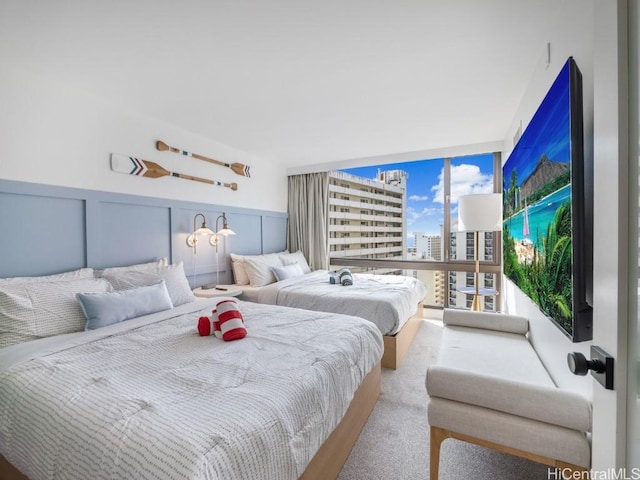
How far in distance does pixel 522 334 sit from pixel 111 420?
104 inches

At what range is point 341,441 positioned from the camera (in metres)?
1.55

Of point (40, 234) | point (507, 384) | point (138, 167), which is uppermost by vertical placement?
point (138, 167)

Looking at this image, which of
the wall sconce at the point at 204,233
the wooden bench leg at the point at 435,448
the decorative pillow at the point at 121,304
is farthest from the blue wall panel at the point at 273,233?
the wooden bench leg at the point at 435,448

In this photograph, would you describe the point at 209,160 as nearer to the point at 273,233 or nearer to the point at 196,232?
the point at 196,232

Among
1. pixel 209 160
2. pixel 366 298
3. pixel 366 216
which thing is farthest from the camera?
pixel 366 216

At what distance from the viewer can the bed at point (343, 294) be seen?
2.75 meters

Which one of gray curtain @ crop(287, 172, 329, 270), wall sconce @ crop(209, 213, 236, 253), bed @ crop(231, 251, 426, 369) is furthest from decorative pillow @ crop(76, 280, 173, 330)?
gray curtain @ crop(287, 172, 329, 270)

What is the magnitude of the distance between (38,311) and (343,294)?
2367 millimetres

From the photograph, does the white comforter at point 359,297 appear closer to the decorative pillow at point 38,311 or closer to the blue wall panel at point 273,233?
the blue wall panel at point 273,233

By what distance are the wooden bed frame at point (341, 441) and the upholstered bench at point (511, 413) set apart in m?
0.46

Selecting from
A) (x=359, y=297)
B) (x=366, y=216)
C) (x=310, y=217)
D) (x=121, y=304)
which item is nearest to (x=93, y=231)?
(x=121, y=304)

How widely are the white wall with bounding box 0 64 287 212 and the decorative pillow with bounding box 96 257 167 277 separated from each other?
2.34ft

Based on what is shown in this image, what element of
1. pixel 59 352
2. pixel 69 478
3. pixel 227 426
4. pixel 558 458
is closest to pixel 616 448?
pixel 558 458

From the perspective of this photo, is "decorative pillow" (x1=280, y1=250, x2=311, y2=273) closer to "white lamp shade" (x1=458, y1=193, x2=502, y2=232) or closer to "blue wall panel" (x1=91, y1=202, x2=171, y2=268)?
"blue wall panel" (x1=91, y1=202, x2=171, y2=268)
